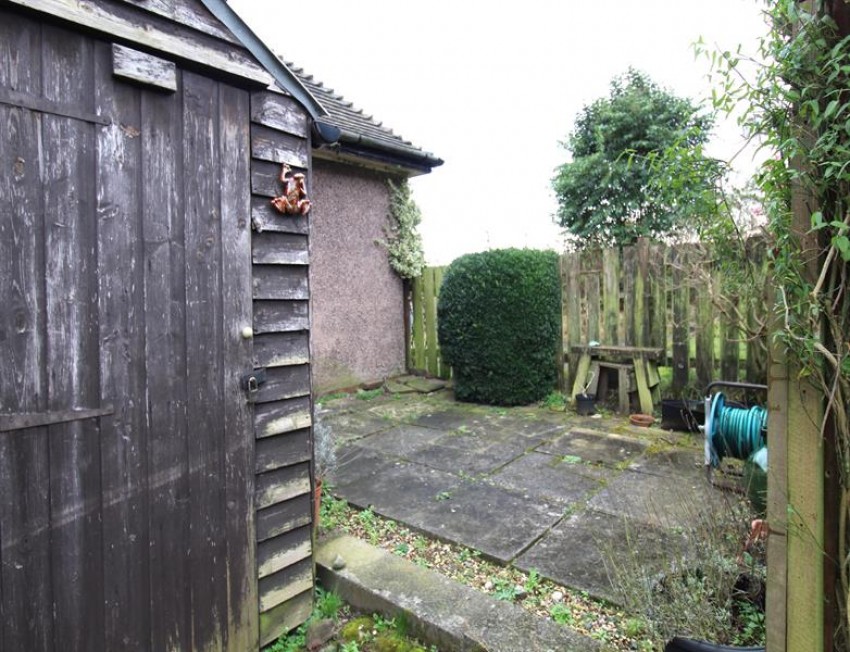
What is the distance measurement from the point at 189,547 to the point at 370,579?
2.91 ft

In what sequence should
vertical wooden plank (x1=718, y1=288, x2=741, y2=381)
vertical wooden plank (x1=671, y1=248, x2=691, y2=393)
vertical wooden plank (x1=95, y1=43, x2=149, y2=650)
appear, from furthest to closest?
vertical wooden plank (x1=671, y1=248, x2=691, y2=393) < vertical wooden plank (x1=718, y1=288, x2=741, y2=381) < vertical wooden plank (x1=95, y1=43, x2=149, y2=650)

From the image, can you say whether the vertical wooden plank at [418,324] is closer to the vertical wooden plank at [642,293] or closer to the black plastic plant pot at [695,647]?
the vertical wooden plank at [642,293]

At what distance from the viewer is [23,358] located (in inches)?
52.8

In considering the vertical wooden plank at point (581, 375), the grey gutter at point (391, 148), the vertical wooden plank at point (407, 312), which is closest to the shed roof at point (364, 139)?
the grey gutter at point (391, 148)

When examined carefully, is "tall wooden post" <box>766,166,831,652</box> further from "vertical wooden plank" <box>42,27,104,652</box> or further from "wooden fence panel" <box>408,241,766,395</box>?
"wooden fence panel" <box>408,241,766,395</box>

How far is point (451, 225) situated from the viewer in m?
13.8

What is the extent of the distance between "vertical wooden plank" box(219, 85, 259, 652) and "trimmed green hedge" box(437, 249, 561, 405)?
4127mm

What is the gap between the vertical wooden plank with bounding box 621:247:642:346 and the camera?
527cm

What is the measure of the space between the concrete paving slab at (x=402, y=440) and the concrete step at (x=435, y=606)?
169 cm

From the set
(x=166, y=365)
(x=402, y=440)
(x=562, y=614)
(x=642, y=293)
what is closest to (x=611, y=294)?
(x=642, y=293)

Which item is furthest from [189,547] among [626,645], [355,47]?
[355,47]

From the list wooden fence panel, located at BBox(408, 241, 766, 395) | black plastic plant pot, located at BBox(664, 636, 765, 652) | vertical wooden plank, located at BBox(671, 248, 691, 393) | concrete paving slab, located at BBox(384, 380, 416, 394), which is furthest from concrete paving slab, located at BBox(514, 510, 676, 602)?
concrete paving slab, located at BBox(384, 380, 416, 394)

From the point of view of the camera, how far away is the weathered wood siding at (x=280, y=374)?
1999mm

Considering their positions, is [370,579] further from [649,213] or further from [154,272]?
[649,213]
